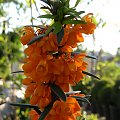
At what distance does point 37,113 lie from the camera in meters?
1.70

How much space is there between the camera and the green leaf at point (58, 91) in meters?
1.48

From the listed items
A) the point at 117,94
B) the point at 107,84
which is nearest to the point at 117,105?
the point at 117,94

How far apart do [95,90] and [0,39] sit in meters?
5.35

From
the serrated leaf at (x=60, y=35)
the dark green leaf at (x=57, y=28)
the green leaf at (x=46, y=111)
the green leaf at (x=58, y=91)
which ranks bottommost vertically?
the green leaf at (x=46, y=111)

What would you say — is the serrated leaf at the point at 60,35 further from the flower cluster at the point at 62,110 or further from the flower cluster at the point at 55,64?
the flower cluster at the point at 62,110

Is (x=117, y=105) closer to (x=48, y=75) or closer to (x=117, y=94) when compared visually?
(x=117, y=94)

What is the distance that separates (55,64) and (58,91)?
124 millimetres

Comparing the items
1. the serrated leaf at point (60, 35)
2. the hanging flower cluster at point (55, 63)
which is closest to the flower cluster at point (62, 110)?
the hanging flower cluster at point (55, 63)

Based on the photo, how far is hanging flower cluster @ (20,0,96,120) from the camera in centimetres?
146

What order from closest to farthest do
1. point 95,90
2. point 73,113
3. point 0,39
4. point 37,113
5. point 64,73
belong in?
point 64,73
point 73,113
point 37,113
point 0,39
point 95,90

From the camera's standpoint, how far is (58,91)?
4.89 ft

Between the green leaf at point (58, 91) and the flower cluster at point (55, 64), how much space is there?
0.07 feet

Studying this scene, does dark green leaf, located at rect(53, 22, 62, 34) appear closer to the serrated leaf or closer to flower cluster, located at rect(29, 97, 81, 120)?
the serrated leaf

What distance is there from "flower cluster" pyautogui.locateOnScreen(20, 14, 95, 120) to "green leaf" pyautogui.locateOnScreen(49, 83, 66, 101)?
20 millimetres
